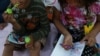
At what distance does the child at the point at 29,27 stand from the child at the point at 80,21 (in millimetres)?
90

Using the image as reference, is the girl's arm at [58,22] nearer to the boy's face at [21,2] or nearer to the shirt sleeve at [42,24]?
the shirt sleeve at [42,24]

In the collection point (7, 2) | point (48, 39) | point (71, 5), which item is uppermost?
point (71, 5)

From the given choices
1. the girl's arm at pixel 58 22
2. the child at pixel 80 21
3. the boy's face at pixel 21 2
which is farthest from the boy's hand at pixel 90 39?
the boy's face at pixel 21 2

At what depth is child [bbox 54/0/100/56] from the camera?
4.10 feet

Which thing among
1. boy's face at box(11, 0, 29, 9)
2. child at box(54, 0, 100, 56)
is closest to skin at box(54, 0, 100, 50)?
child at box(54, 0, 100, 56)

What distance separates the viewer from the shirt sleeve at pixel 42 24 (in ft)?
4.12

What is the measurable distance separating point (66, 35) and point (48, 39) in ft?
0.60

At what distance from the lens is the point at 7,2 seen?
160 cm

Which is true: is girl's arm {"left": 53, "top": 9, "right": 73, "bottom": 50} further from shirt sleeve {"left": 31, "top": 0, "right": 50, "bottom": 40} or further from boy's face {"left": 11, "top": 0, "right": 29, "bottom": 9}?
boy's face {"left": 11, "top": 0, "right": 29, "bottom": 9}

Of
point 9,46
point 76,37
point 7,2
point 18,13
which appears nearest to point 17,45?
point 9,46

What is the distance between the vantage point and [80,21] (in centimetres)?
128

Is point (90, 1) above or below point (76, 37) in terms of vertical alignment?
above

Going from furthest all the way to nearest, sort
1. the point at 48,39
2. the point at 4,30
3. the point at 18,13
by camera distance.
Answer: the point at 4,30 < the point at 48,39 < the point at 18,13

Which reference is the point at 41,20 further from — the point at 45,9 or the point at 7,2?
the point at 7,2
